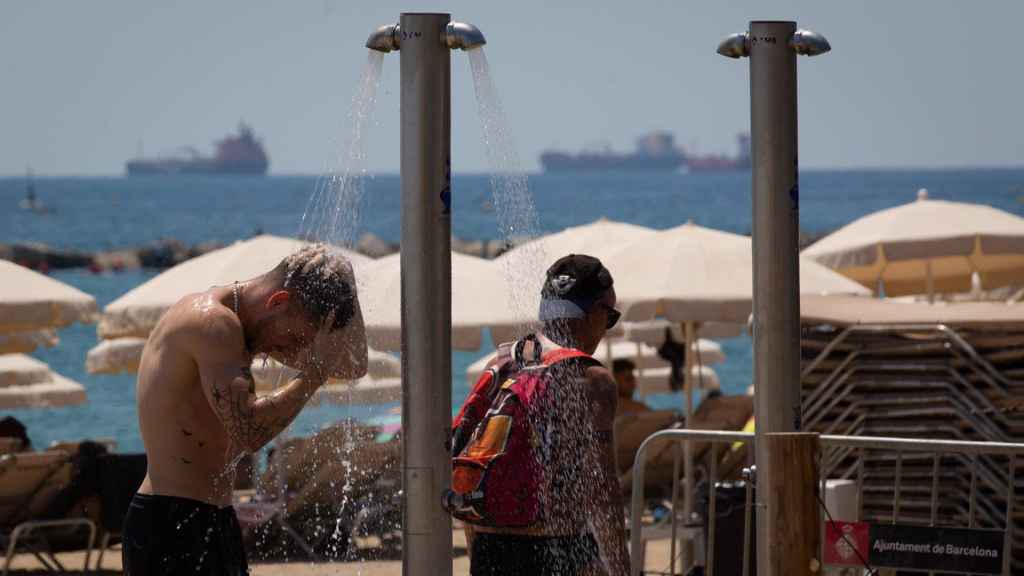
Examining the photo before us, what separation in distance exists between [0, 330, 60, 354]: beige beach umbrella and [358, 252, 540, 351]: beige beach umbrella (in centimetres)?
370

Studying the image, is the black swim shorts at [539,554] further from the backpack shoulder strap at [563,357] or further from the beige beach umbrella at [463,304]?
the beige beach umbrella at [463,304]

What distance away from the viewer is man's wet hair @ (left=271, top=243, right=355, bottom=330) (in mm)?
3852

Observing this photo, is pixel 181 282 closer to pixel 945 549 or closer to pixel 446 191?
pixel 945 549

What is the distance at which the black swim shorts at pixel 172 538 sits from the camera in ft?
13.3

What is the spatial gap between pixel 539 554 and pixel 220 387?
2.78 ft

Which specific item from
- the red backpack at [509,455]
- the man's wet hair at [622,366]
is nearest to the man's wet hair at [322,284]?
the red backpack at [509,455]

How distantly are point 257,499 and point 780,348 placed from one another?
8423 mm

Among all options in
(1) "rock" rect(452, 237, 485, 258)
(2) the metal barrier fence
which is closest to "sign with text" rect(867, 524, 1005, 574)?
(2) the metal barrier fence

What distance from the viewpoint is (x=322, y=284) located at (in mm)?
3857

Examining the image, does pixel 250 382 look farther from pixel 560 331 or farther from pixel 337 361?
pixel 560 331

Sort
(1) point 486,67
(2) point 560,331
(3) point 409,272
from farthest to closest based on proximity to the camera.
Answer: (2) point 560,331 < (1) point 486,67 < (3) point 409,272

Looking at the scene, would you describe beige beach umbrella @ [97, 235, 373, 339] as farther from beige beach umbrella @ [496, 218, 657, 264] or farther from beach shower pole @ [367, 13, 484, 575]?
beach shower pole @ [367, 13, 484, 575]

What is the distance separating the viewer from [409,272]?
343cm

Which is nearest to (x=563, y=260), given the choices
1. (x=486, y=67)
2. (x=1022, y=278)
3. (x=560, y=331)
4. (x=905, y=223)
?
(x=560, y=331)
